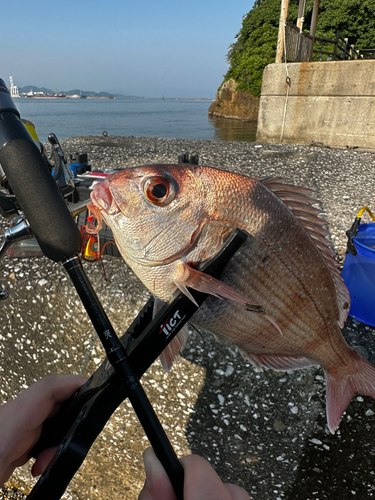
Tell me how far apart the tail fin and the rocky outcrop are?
94.0 ft

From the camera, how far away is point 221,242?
2.51 feet

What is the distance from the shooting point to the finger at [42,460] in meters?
0.95

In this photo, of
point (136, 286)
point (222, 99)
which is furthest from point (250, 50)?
point (136, 286)

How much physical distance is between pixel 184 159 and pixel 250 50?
30.4 metres

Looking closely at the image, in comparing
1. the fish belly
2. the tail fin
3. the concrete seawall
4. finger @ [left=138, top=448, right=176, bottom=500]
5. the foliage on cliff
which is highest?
the foliage on cliff

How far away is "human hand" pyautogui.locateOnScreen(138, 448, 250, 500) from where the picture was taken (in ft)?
2.22

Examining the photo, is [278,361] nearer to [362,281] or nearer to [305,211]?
[305,211]

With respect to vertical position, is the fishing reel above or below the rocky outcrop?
below

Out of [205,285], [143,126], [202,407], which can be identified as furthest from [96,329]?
[143,126]

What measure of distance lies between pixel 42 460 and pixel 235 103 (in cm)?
3060

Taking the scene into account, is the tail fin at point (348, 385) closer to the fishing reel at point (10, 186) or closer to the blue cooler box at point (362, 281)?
the fishing reel at point (10, 186)

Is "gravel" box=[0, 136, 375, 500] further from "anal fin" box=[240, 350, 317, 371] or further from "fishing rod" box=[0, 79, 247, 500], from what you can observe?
"fishing rod" box=[0, 79, 247, 500]

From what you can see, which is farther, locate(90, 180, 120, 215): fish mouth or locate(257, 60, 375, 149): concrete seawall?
locate(257, 60, 375, 149): concrete seawall

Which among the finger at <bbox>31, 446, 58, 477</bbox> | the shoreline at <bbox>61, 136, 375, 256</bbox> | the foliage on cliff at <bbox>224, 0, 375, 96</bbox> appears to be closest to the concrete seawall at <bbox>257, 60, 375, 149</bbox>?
the shoreline at <bbox>61, 136, 375, 256</bbox>
